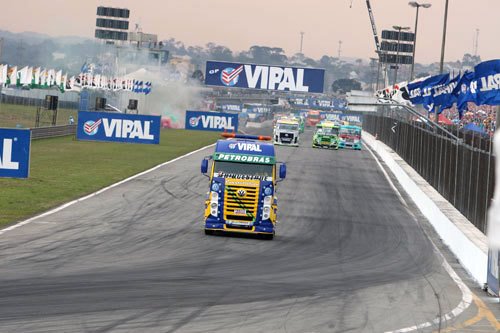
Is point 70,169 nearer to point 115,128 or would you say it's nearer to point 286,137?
point 115,128

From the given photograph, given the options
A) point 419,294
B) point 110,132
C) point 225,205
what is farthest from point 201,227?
point 110,132

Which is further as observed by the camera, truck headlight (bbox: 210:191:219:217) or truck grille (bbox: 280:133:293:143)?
truck grille (bbox: 280:133:293:143)

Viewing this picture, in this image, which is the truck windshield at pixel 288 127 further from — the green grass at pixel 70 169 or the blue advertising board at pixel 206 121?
the blue advertising board at pixel 206 121

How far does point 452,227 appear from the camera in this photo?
2508cm

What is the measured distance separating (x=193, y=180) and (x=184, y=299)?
25.1 m

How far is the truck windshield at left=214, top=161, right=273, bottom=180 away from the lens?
23906mm

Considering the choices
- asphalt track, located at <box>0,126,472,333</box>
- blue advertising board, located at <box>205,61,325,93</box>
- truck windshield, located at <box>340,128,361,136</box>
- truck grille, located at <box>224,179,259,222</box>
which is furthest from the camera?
blue advertising board, located at <box>205,61,325,93</box>

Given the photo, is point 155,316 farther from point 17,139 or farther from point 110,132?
point 110,132

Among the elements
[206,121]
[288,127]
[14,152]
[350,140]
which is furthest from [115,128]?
[206,121]

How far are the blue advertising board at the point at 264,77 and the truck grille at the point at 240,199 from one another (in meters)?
82.2

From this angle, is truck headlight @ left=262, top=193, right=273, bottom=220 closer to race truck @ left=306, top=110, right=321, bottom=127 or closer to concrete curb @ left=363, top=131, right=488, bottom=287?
concrete curb @ left=363, top=131, right=488, bottom=287

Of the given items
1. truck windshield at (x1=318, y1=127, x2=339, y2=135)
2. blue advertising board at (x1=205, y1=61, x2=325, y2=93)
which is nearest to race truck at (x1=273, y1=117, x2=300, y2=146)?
truck windshield at (x1=318, y1=127, x2=339, y2=135)

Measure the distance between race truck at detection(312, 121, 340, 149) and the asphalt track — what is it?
42551 mm

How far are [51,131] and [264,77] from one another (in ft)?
145
